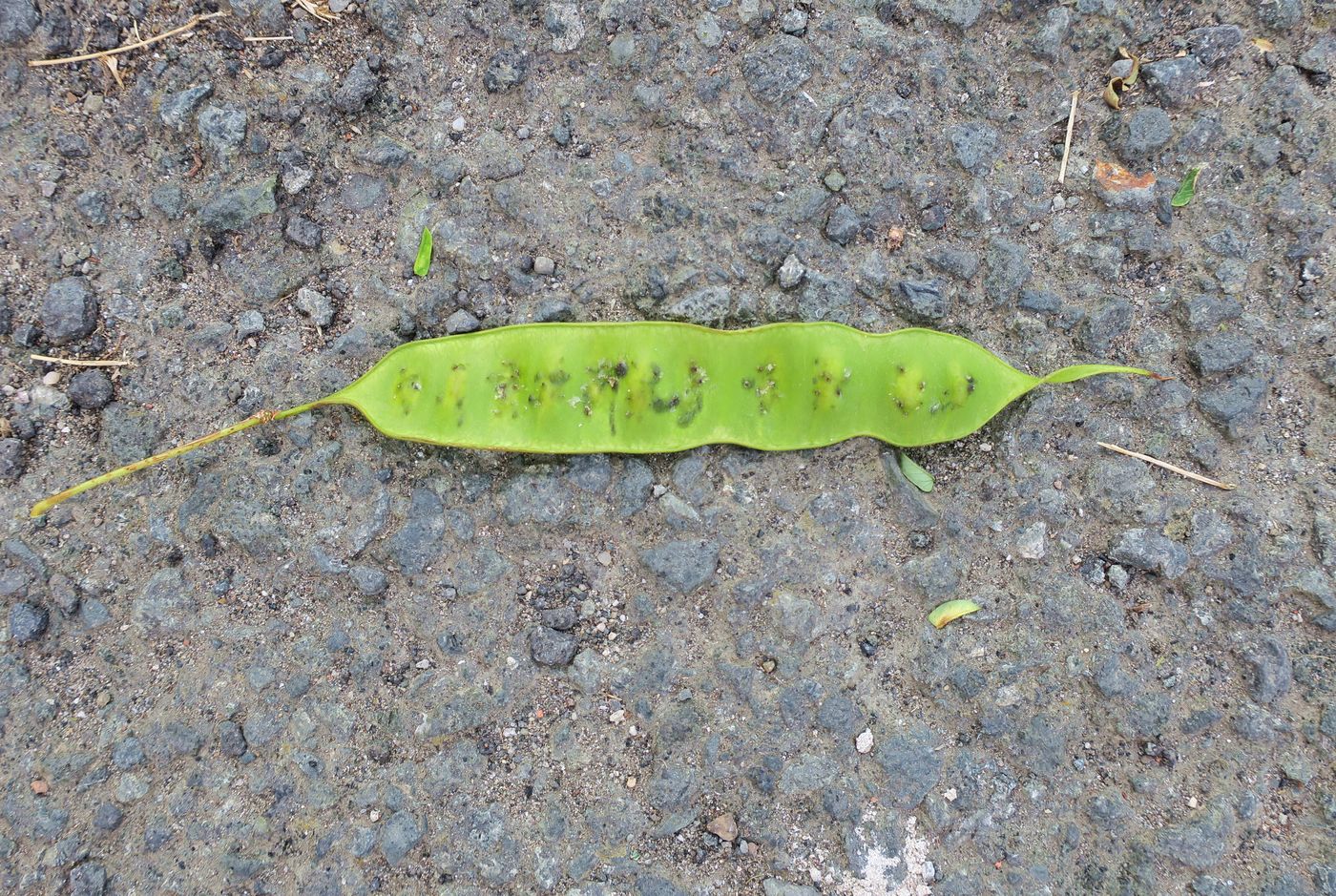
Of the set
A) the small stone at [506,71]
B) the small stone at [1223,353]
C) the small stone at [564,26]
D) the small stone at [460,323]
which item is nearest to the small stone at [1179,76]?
the small stone at [1223,353]

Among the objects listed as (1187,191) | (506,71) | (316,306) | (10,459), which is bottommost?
(10,459)

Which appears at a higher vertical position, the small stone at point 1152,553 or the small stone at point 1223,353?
the small stone at point 1223,353

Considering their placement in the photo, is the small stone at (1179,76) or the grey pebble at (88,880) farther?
the small stone at (1179,76)

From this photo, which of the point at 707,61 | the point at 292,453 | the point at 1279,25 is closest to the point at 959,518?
the point at 707,61

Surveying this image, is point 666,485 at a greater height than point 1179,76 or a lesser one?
lesser

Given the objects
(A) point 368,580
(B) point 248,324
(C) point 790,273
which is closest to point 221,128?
(B) point 248,324

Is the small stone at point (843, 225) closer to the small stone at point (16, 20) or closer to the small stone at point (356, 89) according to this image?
the small stone at point (356, 89)

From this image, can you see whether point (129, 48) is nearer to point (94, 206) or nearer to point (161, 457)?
point (94, 206)
